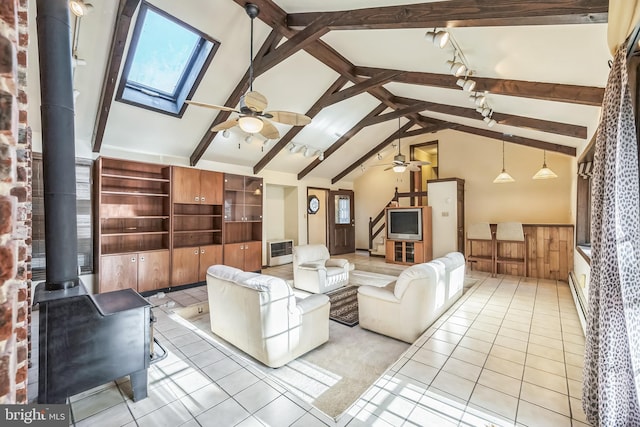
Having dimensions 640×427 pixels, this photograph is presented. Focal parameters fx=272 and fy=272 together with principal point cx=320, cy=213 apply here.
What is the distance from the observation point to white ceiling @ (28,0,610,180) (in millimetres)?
2494

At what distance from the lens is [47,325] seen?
63.9 inches

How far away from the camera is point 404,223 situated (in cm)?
749

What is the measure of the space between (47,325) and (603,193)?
3363 mm

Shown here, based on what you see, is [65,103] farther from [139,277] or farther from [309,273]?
[309,273]

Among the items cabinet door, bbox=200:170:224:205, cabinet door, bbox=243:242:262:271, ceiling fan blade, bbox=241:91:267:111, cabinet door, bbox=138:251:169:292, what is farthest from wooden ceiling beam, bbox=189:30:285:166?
cabinet door, bbox=243:242:262:271

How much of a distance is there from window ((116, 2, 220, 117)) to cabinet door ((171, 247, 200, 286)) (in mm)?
2473

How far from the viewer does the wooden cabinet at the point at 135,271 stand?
170 inches

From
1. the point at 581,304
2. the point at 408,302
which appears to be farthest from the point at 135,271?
the point at 581,304

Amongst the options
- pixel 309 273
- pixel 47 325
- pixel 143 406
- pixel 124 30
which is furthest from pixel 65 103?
pixel 309 273

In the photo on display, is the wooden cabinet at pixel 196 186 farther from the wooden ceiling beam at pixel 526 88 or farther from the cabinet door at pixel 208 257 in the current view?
the wooden ceiling beam at pixel 526 88

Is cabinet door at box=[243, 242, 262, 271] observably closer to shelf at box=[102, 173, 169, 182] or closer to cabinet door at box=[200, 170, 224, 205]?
cabinet door at box=[200, 170, 224, 205]

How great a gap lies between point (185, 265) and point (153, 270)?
541 mm

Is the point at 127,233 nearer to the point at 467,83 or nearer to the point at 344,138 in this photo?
the point at 344,138

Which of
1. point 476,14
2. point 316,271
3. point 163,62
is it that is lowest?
point 316,271
